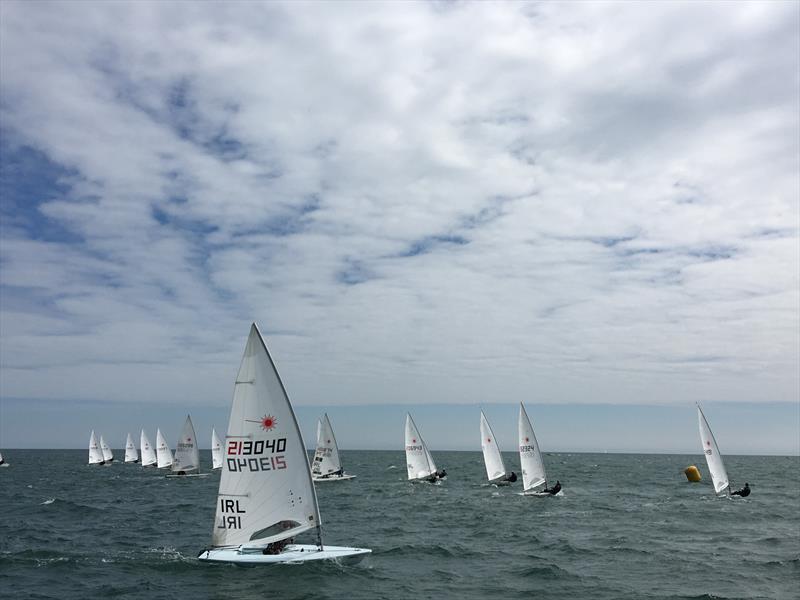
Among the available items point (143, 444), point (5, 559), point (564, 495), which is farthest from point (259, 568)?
point (143, 444)

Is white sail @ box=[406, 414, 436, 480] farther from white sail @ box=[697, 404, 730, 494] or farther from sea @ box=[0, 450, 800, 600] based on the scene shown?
white sail @ box=[697, 404, 730, 494]

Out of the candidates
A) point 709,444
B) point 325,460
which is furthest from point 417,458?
point 709,444

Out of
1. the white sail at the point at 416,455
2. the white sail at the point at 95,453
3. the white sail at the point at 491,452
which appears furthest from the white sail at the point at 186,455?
the white sail at the point at 95,453

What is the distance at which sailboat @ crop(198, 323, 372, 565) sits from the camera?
23.1 m

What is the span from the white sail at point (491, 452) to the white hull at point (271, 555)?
43007 millimetres

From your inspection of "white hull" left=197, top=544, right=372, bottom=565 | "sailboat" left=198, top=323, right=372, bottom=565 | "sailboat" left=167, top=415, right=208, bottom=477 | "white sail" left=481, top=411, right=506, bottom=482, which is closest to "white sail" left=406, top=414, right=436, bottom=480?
"white sail" left=481, top=411, right=506, bottom=482

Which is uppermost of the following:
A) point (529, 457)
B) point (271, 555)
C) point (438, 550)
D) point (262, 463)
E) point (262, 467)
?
point (262, 463)

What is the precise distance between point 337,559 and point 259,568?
3.23m

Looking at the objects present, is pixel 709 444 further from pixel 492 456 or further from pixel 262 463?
pixel 262 463

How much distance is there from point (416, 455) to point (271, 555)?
48.9 m

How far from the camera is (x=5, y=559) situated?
28344 mm

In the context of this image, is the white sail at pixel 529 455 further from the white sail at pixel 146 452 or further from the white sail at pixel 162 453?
the white sail at pixel 146 452

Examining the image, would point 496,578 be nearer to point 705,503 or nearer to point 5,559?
point 5,559

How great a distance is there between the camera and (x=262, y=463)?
76.6 ft
